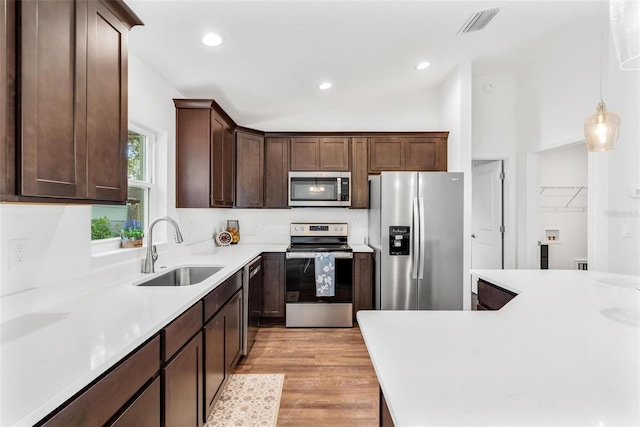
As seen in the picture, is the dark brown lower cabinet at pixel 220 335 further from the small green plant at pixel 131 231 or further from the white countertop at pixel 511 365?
the white countertop at pixel 511 365

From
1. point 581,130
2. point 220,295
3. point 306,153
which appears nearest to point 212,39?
point 220,295

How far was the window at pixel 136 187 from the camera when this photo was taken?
2.01 meters

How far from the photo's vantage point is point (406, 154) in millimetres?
3662

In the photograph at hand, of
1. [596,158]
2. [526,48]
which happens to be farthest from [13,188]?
[526,48]

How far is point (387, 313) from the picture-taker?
4.00ft

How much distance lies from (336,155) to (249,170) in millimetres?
1087

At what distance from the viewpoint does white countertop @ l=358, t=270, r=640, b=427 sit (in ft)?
1.95

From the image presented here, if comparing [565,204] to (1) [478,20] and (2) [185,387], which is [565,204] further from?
(2) [185,387]

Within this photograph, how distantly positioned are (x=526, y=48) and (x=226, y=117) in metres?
3.42

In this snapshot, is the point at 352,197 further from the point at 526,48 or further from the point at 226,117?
the point at 526,48

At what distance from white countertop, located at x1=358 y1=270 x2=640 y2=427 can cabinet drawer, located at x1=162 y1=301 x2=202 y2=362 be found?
2.65 ft

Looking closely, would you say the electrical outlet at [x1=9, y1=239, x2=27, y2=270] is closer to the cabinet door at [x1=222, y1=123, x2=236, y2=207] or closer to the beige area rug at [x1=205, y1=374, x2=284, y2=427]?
the beige area rug at [x1=205, y1=374, x2=284, y2=427]

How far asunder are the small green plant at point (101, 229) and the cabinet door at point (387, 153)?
2.77 metres

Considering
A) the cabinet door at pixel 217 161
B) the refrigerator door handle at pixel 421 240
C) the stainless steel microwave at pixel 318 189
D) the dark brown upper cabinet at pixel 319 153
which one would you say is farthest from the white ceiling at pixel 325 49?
the refrigerator door handle at pixel 421 240
